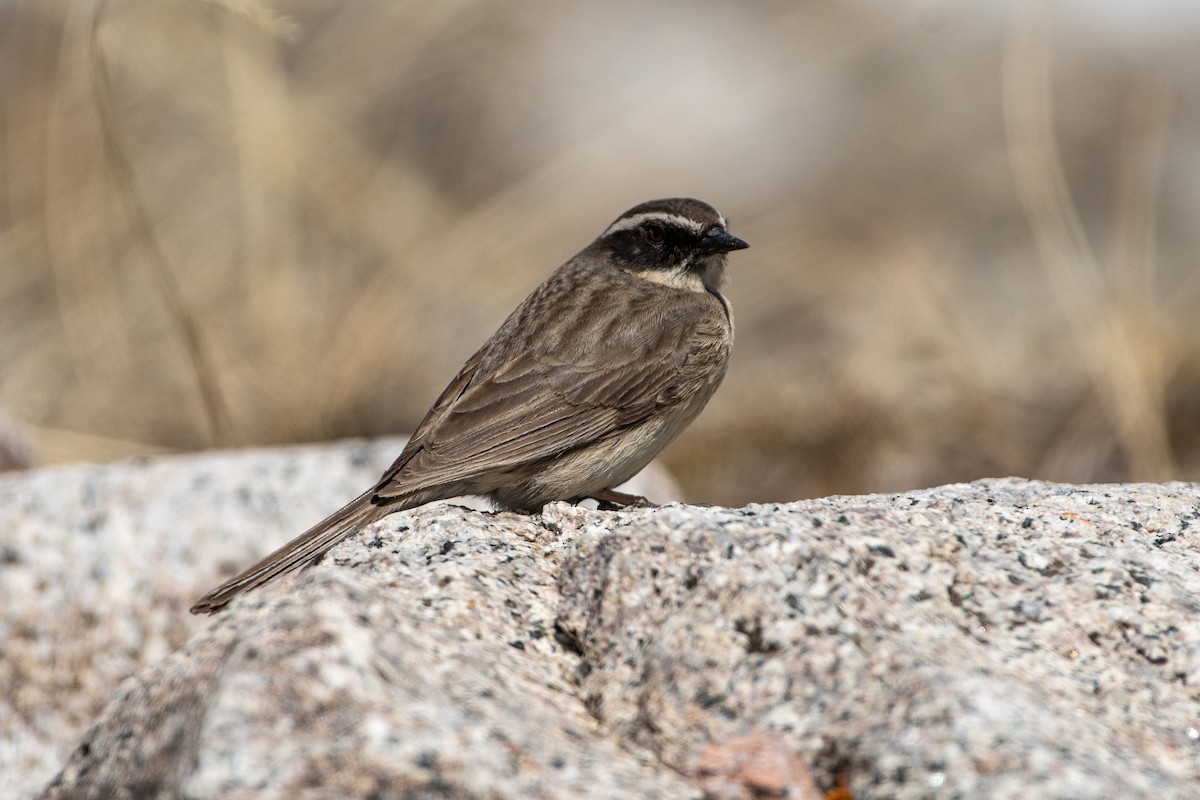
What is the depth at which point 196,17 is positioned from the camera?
12.9 m

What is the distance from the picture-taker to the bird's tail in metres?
4.75

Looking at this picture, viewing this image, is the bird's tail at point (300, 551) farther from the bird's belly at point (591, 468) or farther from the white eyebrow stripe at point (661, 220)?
the white eyebrow stripe at point (661, 220)

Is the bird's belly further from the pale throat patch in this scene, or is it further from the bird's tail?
the pale throat patch

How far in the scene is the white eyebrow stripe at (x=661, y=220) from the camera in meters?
6.69

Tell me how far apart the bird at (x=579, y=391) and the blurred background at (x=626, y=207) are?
2.02 meters

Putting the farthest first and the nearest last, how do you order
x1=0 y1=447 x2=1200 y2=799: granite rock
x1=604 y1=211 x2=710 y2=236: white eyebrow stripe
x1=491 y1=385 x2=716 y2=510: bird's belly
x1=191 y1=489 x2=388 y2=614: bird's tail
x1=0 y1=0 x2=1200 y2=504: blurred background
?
x1=0 y1=0 x2=1200 y2=504: blurred background, x1=604 y1=211 x2=710 y2=236: white eyebrow stripe, x1=491 y1=385 x2=716 y2=510: bird's belly, x1=191 y1=489 x2=388 y2=614: bird's tail, x1=0 y1=447 x2=1200 y2=799: granite rock

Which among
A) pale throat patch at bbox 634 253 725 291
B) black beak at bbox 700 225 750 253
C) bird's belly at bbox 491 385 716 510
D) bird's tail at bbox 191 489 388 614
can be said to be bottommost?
bird's tail at bbox 191 489 388 614

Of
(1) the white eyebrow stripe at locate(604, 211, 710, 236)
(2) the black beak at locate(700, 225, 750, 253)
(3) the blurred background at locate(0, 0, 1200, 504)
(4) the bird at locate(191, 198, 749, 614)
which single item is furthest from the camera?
(3) the blurred background at locate(0, 0, 1200, 504)

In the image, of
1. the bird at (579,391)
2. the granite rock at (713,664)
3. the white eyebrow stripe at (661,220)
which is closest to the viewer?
the granite rock at (713,664)

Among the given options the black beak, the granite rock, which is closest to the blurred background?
the black beak

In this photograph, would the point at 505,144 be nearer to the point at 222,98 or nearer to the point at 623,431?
the point at 222,98

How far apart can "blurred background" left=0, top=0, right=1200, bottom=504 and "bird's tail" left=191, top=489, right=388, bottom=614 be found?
2634 millimetres

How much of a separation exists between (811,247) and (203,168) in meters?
6.14

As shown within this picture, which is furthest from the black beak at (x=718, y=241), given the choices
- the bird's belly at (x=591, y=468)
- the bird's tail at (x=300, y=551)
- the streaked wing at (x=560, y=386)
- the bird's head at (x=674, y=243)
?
the bird's tail at (x=300, y=551)
